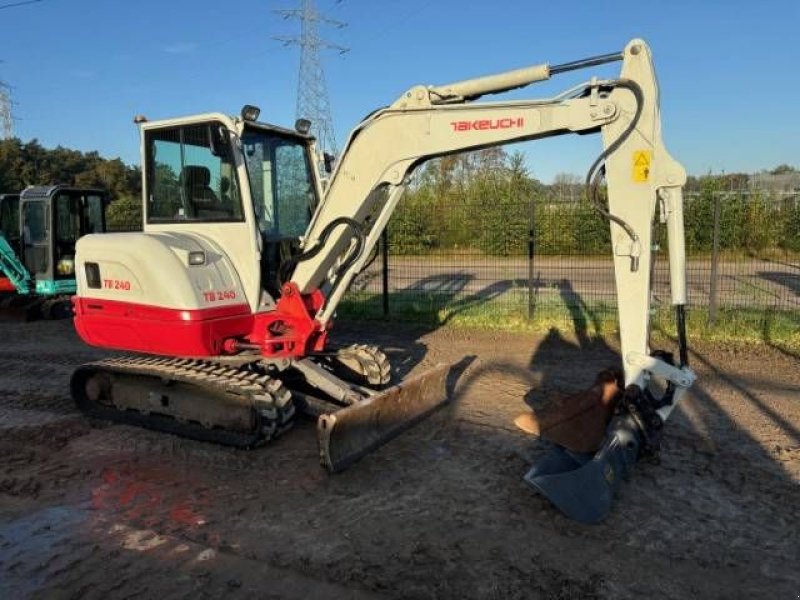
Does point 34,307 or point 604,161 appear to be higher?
point 604,161

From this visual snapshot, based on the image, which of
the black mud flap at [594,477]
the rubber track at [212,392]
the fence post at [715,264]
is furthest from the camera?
the fence post at [715,264]

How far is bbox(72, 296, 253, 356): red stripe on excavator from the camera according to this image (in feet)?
18.9

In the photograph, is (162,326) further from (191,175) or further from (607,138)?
(607,138)

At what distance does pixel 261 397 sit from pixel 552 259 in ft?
30.4

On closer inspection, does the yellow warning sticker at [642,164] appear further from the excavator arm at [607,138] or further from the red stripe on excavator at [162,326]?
the red stripe on excavator at [162,326]

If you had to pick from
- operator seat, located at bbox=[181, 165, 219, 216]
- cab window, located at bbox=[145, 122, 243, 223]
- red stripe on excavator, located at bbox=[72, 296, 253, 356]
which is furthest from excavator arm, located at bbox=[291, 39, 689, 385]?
red stripe on excavator, located at bbox=[72, 296, 253, 356]

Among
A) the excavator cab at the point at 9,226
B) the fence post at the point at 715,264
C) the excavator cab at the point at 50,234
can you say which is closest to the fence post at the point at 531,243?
the fence post at the point at 715,264

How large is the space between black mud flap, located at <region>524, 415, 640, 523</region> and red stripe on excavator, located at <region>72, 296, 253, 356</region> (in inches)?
113

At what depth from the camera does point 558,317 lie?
11.5 meters

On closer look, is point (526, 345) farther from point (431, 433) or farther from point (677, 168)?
point (677, 168)

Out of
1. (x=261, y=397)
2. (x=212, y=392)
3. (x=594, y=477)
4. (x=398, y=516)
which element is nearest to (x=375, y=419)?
(x=261, y=397)

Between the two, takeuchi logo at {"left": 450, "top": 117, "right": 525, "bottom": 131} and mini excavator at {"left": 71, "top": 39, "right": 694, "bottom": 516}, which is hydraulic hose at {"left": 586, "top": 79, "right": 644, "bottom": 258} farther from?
takeuchi logo at {"left": 450, "top": 117, "right": 525, "bottom": 131}

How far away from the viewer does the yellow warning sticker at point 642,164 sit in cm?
466

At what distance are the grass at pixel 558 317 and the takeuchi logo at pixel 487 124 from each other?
5565mm
